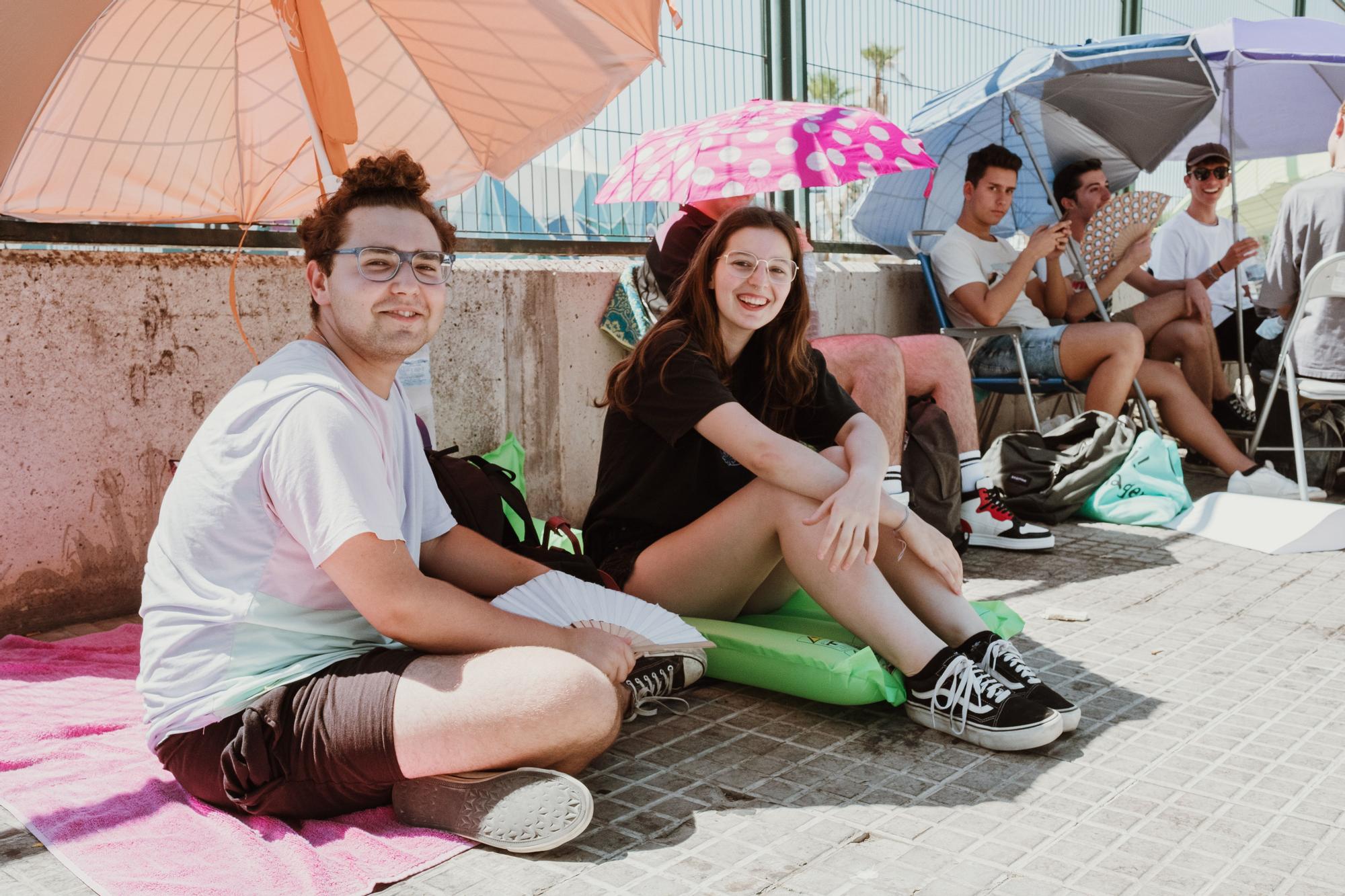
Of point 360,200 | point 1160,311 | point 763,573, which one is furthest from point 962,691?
point 1160,311

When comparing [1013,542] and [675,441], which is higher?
[675,441]

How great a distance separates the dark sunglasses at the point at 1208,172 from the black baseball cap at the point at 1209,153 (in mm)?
50

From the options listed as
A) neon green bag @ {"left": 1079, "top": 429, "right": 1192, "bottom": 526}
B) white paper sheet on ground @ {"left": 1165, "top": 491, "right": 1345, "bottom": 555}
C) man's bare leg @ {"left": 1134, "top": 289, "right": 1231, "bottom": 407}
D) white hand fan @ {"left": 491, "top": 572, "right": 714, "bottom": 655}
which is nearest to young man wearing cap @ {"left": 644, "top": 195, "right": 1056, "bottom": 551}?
neon green bag @ {"left": 1079, "top": 429, "right": 1192, "bottom": 526}

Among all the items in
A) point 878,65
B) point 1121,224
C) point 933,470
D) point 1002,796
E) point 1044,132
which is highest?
point 878,65

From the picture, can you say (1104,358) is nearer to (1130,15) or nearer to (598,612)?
(598,612)

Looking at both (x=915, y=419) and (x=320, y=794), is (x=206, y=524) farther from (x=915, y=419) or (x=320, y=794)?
(x=915, y=419)

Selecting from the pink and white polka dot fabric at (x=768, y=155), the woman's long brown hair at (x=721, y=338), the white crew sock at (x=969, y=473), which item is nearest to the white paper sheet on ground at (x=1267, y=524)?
the white crew sock at (x=969, y=473)

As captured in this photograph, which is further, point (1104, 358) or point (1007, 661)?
point (1104, 358)

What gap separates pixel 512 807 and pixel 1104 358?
189 inches

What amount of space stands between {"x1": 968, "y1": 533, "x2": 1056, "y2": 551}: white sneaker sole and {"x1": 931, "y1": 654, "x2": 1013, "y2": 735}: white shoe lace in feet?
6.97

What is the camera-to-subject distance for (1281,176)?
9.63 m

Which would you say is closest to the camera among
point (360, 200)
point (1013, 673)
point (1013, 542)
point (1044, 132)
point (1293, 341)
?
point (360, 200)

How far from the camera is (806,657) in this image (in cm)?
309

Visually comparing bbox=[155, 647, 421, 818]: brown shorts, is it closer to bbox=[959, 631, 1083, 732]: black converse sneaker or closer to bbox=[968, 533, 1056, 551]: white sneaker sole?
bbox=[959, 631, 1083, 732]: black converse sneaker
